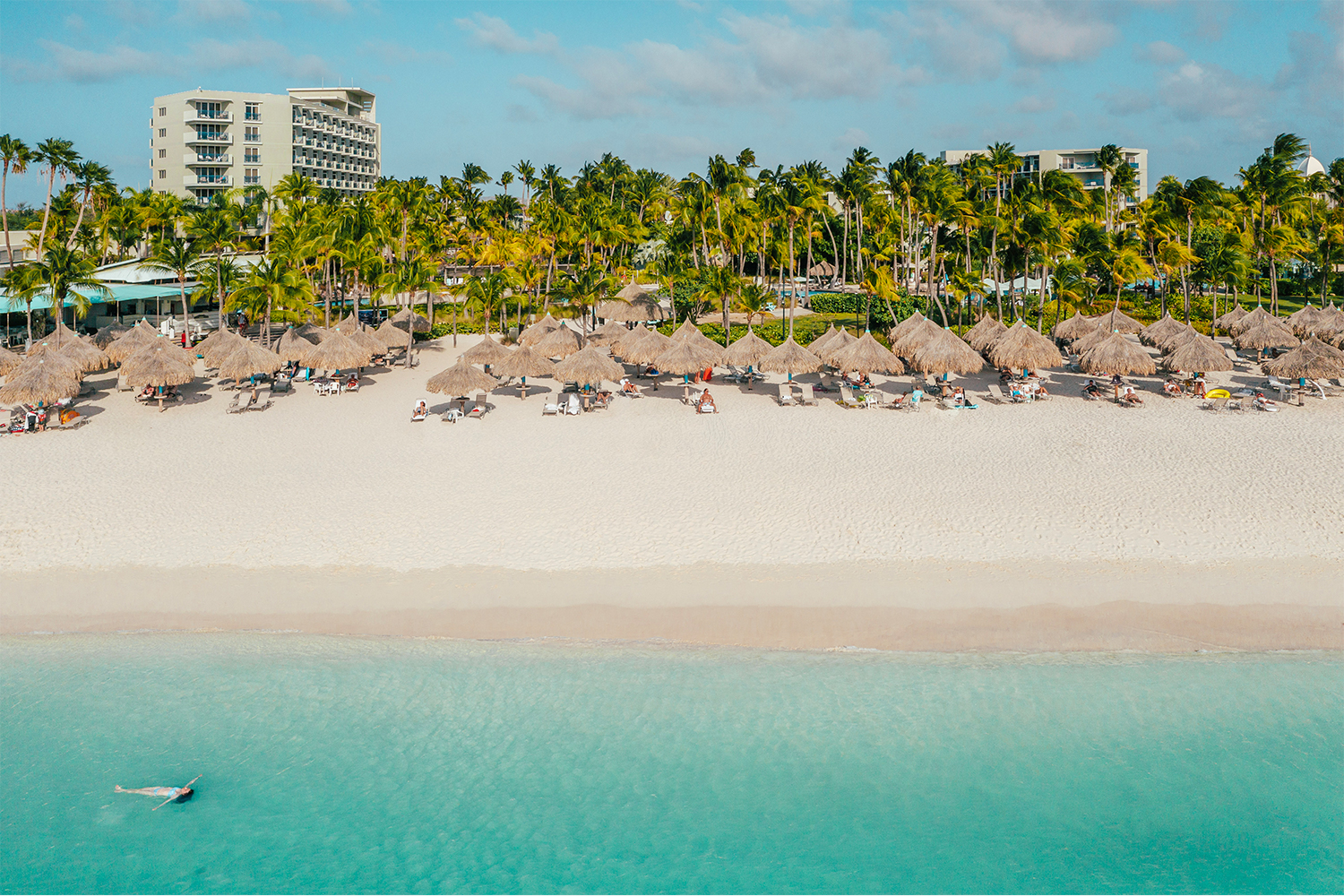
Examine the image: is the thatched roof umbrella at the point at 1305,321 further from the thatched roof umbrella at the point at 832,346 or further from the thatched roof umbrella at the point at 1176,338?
the thatched roof umbrella at the point at 832,346

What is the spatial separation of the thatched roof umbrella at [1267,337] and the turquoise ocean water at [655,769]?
902 inches

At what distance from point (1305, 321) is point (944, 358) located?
1743 cm

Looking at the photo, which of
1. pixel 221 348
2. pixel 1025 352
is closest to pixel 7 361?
pixel 221 348

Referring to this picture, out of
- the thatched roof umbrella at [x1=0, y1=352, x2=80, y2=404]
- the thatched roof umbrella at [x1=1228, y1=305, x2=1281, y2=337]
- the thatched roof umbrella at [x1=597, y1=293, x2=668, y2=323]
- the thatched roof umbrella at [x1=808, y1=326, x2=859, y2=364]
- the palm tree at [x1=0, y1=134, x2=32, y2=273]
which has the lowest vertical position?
the thatched roof umbrella at [x1=0, y1=352, x2=80, y2=404]

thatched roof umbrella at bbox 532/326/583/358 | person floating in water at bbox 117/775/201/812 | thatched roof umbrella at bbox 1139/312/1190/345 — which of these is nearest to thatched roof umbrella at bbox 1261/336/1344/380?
thatched roof umbrella at bbox 1139/312/1190/345

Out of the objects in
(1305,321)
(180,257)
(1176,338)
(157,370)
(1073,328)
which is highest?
(180,257)

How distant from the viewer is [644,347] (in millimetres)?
27844

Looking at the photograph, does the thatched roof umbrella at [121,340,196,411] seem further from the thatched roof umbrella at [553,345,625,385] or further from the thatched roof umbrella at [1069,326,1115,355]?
the thatched roof umbrella at [1069,326,1115,355]

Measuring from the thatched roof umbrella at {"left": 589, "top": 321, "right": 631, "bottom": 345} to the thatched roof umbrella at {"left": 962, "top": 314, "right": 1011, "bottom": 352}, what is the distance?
13137mm

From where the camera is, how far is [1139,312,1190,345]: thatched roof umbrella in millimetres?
A: 30188

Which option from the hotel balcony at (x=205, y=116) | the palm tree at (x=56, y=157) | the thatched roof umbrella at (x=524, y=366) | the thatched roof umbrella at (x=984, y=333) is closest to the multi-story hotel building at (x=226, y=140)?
the hotel balcony at (x=205, y=116)

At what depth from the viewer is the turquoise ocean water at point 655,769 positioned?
8.99 m

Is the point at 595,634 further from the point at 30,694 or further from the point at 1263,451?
the point at 1263,451

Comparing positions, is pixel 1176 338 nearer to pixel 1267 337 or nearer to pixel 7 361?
pixel 1267 337
